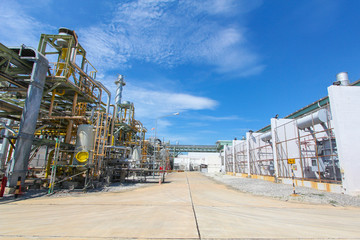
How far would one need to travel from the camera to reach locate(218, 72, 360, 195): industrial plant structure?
1283 centimetres

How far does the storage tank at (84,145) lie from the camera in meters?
13.2

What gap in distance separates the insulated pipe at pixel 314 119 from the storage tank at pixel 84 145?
A: 18737 mm

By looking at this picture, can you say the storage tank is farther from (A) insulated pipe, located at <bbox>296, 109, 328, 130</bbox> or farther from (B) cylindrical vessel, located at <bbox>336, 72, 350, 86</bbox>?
(B) cylindrical vessel, located at <bbox>336, 72, 350, 86</bbox>

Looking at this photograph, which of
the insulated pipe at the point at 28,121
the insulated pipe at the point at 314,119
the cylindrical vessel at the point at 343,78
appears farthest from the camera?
the insulated pipe at the point at 314,119

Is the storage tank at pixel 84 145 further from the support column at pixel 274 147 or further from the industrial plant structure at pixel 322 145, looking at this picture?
the support column at pixel 274 147

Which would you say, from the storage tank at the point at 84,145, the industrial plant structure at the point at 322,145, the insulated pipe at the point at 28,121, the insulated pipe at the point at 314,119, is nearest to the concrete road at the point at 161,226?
the insulated pipe at the point at 28,121

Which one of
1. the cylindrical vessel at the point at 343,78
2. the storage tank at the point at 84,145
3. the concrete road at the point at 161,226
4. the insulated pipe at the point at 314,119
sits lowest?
the concrete road at the point at 161,226

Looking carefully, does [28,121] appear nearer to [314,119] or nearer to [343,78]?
[314,119]

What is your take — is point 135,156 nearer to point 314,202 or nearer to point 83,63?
point 83,63

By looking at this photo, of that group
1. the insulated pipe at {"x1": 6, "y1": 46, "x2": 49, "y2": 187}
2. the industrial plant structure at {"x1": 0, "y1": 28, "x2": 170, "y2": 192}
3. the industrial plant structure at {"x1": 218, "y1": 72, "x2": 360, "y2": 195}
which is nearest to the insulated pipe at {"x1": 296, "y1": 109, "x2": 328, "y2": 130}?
the industrial plant structure at {"x1": 218, "y1": 72, "x2": 360, "y2": 195}

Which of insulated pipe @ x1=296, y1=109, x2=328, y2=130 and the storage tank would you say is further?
insulated pipe @ x1=296, y1=109, x2=328, y2=130

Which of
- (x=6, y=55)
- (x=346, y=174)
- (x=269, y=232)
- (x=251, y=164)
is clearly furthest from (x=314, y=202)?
(x=251, y=164)

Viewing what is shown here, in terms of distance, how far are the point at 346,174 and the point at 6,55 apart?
74.0 feet

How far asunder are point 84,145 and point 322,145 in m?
20.6
